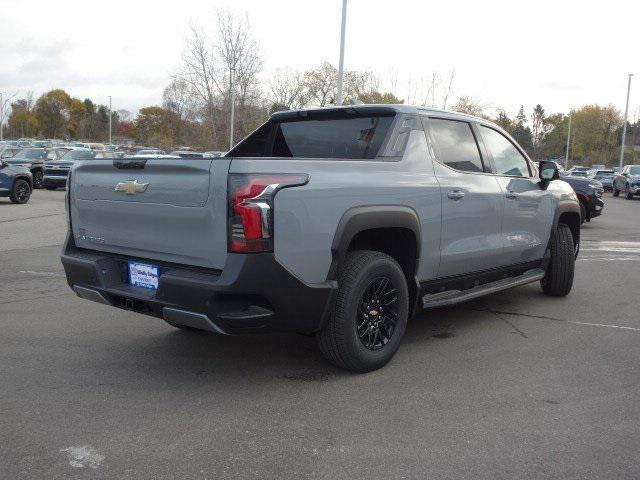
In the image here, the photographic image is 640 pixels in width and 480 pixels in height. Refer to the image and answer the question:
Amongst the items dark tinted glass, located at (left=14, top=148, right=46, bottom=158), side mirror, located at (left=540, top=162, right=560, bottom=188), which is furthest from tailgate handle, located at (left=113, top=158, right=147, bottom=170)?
dark tinted glass, located at (left=14, top=148, right=46, bottom=158)

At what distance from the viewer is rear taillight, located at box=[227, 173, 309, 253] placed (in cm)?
372

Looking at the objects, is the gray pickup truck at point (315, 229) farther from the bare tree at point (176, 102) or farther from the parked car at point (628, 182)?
the bare tree at point (176, 102)

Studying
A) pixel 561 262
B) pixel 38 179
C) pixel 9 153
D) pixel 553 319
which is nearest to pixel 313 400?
pixel 553 319

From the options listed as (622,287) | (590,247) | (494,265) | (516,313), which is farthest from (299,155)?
(590,247)

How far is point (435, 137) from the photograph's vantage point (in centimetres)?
529

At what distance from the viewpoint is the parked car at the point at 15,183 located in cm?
1842

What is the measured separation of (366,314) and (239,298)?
109cm

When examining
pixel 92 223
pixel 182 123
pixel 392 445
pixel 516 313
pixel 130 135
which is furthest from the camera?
pixel 130 135

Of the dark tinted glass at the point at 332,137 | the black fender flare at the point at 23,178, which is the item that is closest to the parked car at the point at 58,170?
the black fender flare at the point at 23,178

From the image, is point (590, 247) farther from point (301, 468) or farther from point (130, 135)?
point (130, 135)

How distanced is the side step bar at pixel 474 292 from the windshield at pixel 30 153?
25.1 m

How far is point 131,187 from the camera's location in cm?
424

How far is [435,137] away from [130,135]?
114m

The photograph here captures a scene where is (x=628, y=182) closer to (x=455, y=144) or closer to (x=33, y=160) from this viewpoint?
(x=33, y=160)
